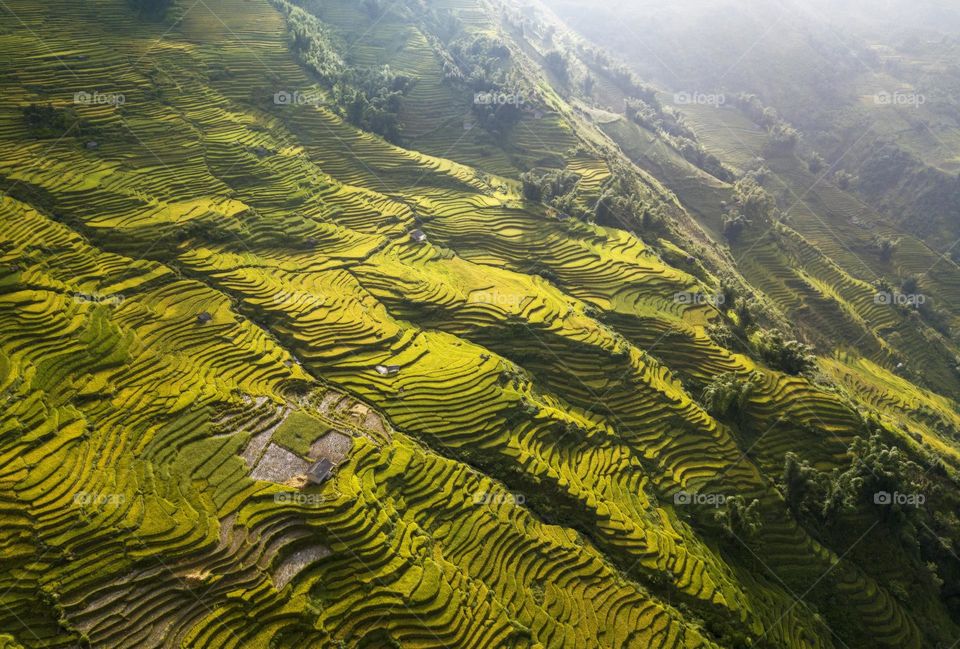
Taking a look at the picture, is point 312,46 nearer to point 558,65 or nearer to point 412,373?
point 558,65

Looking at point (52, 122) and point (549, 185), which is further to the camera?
point (549, 185)

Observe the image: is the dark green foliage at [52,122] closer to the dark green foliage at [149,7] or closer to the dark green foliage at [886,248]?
the dark green foliage at [149,7]

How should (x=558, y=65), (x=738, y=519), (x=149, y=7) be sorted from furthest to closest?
(x=558, y=65) → (x=149, y=7) → (x=738, y=519)

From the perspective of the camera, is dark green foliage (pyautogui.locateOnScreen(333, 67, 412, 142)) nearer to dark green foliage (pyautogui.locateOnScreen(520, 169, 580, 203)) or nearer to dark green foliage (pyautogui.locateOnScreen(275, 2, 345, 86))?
dark green foliage (pyautogui.locateOnScreen(275, 2, 345, 86))

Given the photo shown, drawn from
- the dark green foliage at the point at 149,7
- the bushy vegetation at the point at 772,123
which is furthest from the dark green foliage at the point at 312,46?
the bushy vegetation at the point at 772,123

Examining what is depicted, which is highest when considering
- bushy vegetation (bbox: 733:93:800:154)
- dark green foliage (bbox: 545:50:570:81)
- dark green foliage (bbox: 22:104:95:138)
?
bushy vegetation (bbox: 733:93:800:154)

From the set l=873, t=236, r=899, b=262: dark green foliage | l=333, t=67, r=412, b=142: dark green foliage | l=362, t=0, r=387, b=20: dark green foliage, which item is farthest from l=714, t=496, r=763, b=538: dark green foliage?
l=362, t=0, r=387, b=20: dark green foliage

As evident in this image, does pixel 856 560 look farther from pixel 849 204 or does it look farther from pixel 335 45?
pixel 335 45

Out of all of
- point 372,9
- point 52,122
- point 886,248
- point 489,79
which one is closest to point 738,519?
point 489,79
